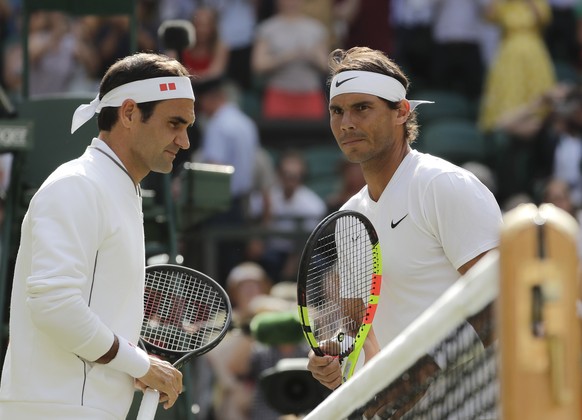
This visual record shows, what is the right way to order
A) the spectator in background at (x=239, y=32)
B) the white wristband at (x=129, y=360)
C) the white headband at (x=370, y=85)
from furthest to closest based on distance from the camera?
the spectator in background at (x=239, y=32)
the white headband at (x=370, y=85)
the white wristband at (x=129, y=360)

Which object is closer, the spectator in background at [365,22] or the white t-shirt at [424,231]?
the white t-shirt at [424,231]

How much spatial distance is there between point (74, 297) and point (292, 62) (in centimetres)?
848

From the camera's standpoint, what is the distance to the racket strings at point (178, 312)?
15.9 ft

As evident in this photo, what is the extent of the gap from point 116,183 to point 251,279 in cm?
527

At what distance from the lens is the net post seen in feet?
8.41

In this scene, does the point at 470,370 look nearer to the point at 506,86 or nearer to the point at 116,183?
the point at 116,183

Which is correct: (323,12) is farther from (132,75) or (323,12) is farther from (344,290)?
(132,75)

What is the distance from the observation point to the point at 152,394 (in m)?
4.25

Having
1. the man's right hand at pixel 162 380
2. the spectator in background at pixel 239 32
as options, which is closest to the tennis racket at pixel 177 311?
the man's right hand at pixel 162 380

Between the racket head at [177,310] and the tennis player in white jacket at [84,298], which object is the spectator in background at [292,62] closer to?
the racket head at [177,310]

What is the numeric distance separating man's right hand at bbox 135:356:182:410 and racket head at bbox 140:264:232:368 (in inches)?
18.5

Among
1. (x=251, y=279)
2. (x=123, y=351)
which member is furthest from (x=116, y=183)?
(x=251, y=279)

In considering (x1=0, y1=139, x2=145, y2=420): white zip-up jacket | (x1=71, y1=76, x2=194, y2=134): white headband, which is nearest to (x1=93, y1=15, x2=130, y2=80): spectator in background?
(x1=71, y1=76, x2=194, y2=134): white headband

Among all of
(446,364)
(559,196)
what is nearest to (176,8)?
(559,196)
